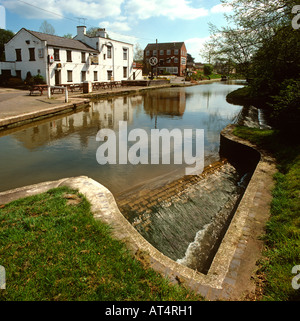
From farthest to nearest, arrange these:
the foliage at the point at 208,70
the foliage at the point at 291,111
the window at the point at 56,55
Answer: the foliage at the point at 208,70
the window at the point at 56,55
the foliage at the point at 291,111

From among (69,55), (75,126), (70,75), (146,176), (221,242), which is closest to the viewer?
(221,242)

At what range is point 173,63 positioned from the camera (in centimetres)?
7031

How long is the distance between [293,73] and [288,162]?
6146mm

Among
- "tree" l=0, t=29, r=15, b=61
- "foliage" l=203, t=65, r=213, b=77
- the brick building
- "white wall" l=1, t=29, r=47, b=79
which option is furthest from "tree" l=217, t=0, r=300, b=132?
"foliage" l=203, t=65, r=213, b=77

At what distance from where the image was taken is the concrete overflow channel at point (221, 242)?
3086mm

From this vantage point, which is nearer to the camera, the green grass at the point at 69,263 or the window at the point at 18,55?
the green grass at the point at 69,263

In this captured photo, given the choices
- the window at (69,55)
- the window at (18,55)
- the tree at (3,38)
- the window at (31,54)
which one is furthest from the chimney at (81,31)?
the tree at (3,38)

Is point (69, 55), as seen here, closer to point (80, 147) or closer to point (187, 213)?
point (80, 147)

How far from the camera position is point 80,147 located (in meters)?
10.2

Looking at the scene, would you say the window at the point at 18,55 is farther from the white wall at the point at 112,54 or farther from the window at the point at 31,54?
the white wall at the point at 112,54

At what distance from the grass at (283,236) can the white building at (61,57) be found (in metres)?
23.4

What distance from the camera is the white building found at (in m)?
26.9

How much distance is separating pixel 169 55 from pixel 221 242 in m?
73.4

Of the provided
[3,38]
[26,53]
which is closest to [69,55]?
[26,53]
